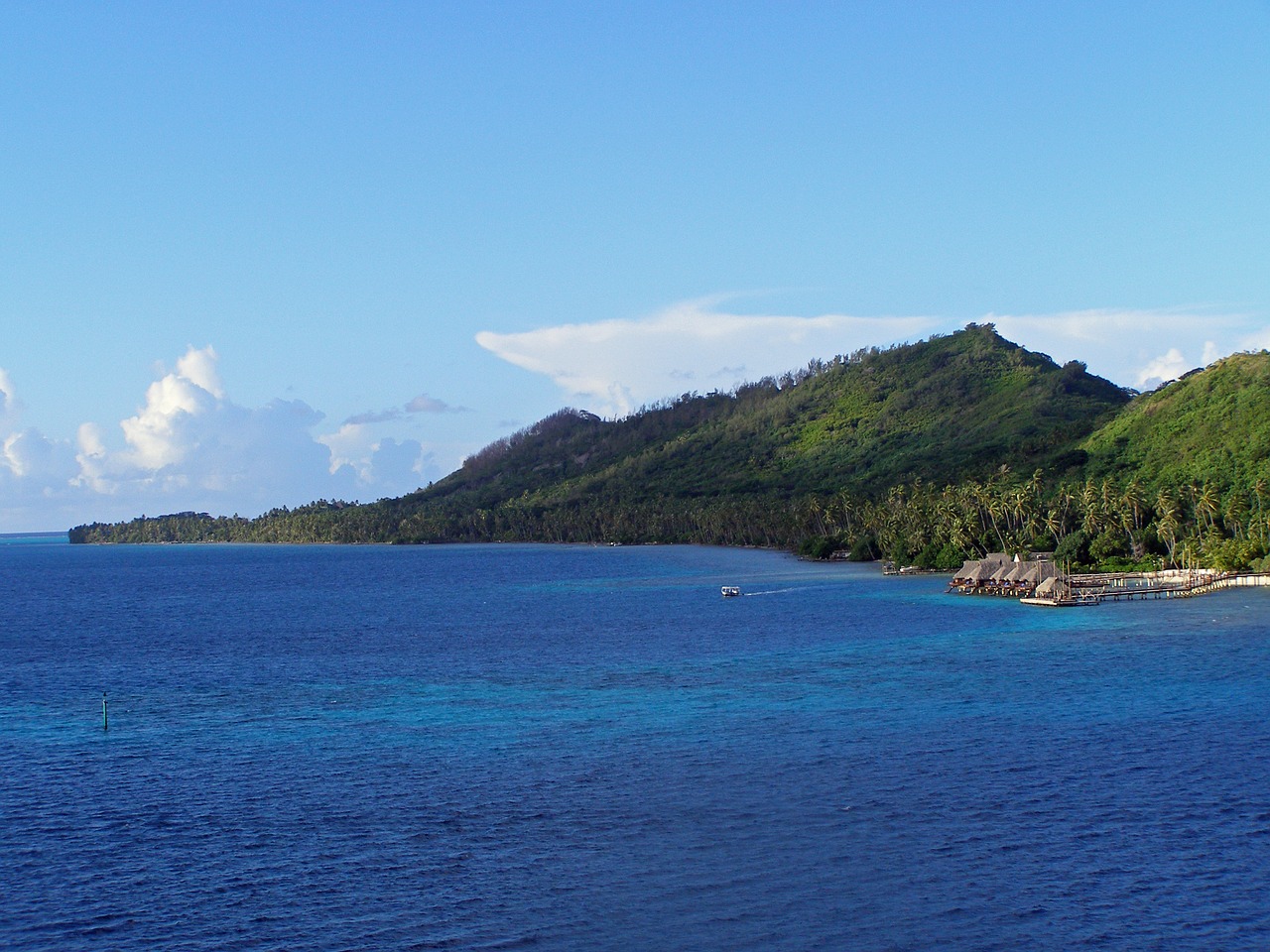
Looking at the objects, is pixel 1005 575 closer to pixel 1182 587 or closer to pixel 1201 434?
pixel 1182 587

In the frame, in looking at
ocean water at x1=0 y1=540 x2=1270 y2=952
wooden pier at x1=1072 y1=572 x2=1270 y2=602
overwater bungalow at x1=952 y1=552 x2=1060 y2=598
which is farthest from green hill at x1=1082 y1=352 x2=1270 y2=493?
ocean water at x1=0 y1=540 x2=1270 y2=952

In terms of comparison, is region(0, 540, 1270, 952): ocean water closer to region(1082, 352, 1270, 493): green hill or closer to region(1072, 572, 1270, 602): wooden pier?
region(1072, 572, 1270, 602): wooden pier

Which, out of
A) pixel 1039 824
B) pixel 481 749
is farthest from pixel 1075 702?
pixel 481 749

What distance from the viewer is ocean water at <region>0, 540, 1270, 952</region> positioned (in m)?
29.5

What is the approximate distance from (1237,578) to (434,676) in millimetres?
78637

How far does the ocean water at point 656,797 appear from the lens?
1161 inches

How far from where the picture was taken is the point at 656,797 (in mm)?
39656

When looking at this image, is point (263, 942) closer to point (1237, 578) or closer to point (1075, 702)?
point (1075, 702)

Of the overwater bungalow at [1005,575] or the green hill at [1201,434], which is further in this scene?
the green hill at [1201,434]

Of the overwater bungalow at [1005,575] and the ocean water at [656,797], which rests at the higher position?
the overwater bungalow at [1005,575]

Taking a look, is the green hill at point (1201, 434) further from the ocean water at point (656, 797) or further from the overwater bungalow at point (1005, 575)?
the ocean water at point (656, 797)

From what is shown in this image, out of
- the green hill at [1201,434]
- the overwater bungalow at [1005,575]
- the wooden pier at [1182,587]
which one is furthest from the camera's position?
the green hill at [1201,434]

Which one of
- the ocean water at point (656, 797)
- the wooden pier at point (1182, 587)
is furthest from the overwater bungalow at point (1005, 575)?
the ocean water at point (656, 797)

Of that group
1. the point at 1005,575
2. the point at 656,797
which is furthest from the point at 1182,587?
the point at 656,797
